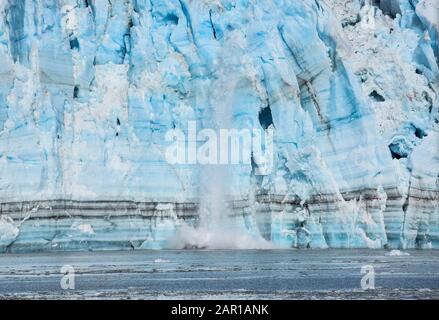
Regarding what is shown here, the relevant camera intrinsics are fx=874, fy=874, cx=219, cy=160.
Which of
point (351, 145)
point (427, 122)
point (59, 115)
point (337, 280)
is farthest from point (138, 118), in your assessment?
point (337, 280)

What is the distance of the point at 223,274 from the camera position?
15.0m

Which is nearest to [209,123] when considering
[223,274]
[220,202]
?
[220,202]

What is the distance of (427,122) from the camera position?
73.6 feet

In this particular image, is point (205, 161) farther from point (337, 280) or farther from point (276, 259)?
point (337, 280)

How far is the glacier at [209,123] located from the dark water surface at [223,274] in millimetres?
781

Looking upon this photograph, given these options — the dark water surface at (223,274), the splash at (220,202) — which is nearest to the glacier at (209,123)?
the splash at (220,202)

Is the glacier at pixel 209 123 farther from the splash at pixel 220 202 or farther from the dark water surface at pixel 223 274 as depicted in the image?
the dark water surface at pixel 223 274

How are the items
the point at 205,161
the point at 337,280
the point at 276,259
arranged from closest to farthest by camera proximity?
the point at 337,280 < the point at 276,259 < the point at 205,161

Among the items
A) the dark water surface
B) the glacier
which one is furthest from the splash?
the dark water surface

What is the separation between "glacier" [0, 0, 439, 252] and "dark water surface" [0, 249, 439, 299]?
781 millimetres

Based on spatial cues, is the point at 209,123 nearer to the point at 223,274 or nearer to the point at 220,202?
the point at 220,202

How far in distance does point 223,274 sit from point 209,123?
8.16 m
